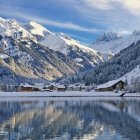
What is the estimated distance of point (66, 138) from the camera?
149 feet

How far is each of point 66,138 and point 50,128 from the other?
8452mm

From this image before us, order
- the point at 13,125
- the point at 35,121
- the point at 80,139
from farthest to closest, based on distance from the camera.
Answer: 1. the point at 35,121
2. the point at 13,125
3. the point at 80,139

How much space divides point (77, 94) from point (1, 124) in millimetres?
128225

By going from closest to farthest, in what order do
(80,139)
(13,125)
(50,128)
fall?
(80,139)
(50,128)
(13,125)

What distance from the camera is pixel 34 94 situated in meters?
186

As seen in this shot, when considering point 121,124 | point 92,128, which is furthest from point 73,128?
point 121,124

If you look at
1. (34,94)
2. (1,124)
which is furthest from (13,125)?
(34,94)

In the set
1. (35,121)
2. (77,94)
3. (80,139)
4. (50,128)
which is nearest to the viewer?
(80,139)

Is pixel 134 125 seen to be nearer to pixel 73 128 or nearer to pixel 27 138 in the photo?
pixel 73 128

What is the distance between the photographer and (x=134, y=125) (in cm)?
5591

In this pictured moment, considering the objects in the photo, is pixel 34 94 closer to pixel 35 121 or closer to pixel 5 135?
pixel 35 121

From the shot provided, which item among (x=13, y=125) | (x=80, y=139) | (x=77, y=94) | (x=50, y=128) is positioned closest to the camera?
(x=80, y=139)

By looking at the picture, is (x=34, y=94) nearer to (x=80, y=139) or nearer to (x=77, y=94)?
(x=77, y=94)

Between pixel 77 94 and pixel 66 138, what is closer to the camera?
pixel 66 138
